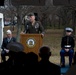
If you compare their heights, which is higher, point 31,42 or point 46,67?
point 46,67

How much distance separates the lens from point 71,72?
3820mm

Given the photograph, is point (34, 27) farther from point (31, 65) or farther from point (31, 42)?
point (31, 65)

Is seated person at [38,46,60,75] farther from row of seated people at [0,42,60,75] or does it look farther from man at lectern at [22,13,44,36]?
man at lectern at [22,13,44,36]

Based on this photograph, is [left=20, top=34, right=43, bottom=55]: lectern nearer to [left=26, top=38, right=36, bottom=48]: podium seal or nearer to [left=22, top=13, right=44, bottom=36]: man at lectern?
[left=26, top=38, right=36, bottom=48]: podium seal

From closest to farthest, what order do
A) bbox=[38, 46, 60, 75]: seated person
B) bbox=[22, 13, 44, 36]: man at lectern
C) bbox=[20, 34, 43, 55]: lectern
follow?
bbox=[38, 46, 60, 75]: seated person → bbox=[22, 13, 44, 36]: man at lectern → bbox=[20, 34, 43, 55]: lectern

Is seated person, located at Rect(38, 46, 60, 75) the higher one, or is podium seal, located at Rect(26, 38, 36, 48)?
seated person, located at Rect(38, 46, 60, 75)

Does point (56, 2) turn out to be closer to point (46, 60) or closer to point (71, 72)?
point (46, 60)

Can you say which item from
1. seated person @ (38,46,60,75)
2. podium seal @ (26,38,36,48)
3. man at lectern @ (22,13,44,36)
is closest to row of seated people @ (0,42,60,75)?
seated person @ (38,46,60,75)

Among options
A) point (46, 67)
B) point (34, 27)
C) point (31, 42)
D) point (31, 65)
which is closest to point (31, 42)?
point (31, 42)

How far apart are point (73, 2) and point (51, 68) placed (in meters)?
3.47

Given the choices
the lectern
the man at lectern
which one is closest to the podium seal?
the lectern

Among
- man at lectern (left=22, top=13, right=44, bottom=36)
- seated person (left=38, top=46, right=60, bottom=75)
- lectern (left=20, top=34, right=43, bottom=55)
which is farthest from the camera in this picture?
lectern (left=20, top=34, right=43, bottom=55)

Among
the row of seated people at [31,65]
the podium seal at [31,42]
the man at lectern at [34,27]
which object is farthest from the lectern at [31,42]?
the row of seated people at [31,65]

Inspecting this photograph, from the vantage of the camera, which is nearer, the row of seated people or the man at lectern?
the row of seated people
